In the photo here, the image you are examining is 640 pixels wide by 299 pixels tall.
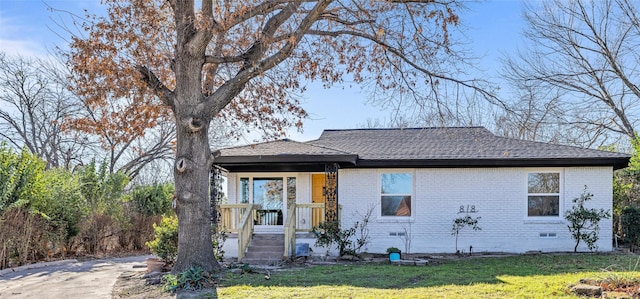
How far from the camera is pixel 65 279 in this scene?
9.92 meters

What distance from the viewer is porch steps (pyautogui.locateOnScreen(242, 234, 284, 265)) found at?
471 inches

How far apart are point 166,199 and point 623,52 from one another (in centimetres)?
1880

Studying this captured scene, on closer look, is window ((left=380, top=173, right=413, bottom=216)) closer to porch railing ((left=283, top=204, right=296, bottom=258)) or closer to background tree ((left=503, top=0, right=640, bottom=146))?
porch railing ((left=283, top=204, right=296, bottom=258))

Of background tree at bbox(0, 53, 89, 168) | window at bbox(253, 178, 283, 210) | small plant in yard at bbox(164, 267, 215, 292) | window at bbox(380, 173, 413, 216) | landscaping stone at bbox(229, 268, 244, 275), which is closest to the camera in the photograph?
small plant in yard at bbox(164, 267, 215, 292)

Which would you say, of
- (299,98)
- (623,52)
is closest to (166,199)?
(299,98)

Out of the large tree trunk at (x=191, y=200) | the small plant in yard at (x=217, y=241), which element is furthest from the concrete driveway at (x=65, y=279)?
the small plant in yard at (x=217, y=241)

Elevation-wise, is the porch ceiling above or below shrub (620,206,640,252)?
above

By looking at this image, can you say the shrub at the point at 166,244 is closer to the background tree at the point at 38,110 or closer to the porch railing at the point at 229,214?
the porch railing at the point at 229,214

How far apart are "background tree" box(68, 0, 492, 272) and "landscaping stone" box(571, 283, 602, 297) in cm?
393

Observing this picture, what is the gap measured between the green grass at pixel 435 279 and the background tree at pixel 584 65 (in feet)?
33.2

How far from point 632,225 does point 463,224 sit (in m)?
4.82

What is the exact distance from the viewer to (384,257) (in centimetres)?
1261

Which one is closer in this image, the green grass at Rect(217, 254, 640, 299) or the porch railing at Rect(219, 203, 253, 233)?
the green grass at Rect(217, 254, 640, 299)

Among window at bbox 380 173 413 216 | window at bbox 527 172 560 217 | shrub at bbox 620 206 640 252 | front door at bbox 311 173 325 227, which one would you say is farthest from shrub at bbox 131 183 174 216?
shrub at bbox 620 206 640 252
